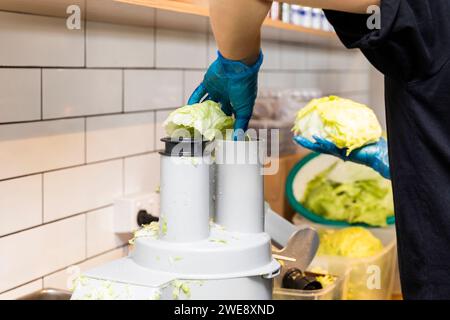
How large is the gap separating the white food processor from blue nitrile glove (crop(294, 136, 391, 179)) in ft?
1.31

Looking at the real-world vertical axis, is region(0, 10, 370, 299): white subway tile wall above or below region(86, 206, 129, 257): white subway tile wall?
above

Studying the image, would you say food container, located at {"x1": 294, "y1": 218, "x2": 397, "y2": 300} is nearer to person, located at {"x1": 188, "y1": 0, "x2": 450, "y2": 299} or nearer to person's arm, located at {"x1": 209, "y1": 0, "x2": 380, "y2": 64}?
person, located at {"x1": 188, "y1": 0, "x2": 450, "y2": 299}

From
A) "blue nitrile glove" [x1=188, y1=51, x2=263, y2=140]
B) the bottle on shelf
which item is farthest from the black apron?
the bottle on shelf

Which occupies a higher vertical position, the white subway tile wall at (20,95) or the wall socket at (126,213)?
the white subway tile wall at (20,95)

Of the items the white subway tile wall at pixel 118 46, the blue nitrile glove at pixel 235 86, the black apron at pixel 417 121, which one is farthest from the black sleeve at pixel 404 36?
the white subway tile wall at pixel 118 46

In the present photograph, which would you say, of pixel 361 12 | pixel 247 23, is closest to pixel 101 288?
pixel 247 23

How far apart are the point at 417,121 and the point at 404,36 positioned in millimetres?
141

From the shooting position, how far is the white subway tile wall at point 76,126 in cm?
120

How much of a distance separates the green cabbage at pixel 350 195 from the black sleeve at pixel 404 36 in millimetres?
938

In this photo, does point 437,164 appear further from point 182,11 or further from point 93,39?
point 93,39

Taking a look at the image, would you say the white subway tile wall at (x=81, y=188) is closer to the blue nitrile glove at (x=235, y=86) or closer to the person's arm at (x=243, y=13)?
the blue nitrile glove at (x=235, y=86)

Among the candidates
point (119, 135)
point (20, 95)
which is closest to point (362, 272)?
point (119, 135)

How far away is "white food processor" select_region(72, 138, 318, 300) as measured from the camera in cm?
84
